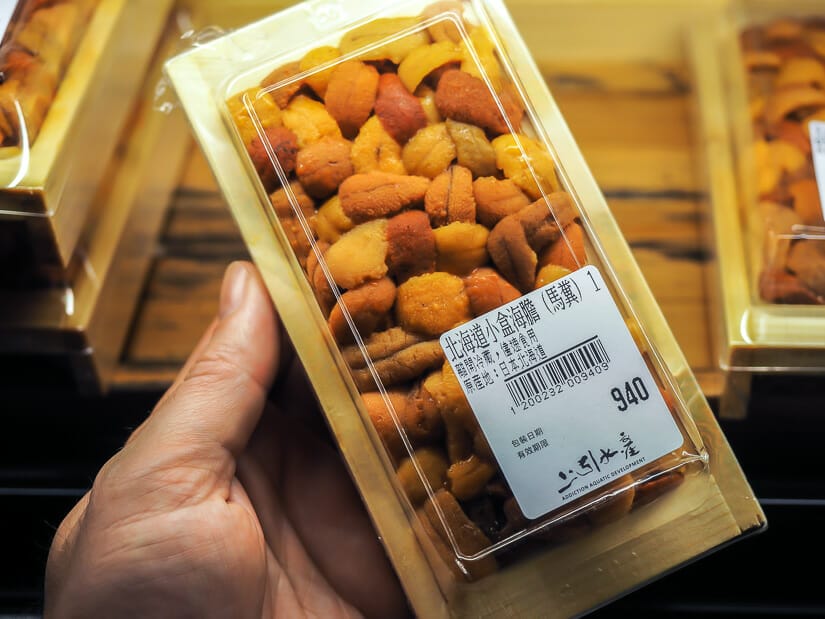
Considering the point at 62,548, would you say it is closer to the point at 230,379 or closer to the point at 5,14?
the point at 230,379

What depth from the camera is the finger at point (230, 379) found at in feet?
2.24

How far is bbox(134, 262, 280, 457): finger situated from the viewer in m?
0.68

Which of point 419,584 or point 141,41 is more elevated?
point 141,41

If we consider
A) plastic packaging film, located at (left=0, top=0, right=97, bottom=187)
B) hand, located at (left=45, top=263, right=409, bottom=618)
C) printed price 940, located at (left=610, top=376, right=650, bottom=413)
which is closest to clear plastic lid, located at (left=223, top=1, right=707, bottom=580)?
printed price 940, located at (left=610, top=376, right=650, bottom=413)

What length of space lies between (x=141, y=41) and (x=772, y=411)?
829 mm

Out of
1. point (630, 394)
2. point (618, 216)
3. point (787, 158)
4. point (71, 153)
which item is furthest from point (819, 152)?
point (71, 153)

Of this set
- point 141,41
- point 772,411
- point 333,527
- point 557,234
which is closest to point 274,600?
point 333,527

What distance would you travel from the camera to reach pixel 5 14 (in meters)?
0.78

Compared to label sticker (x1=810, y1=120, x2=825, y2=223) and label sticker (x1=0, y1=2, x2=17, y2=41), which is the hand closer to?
label sticker (x1=0, y1=2, x2=17, y2=41)

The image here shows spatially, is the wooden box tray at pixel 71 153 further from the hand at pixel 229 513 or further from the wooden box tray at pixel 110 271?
the hand at pixel 229 513

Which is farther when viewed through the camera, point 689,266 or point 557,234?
point 689,266

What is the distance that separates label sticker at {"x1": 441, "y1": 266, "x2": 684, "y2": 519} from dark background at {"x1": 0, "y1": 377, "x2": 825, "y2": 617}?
238mm

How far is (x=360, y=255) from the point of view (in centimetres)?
64

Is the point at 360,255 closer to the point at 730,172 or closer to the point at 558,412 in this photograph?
the point at 558,412
